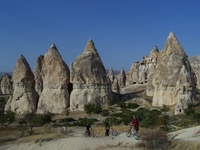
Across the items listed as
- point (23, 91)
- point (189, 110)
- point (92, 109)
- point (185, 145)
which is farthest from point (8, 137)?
point (23, 91)

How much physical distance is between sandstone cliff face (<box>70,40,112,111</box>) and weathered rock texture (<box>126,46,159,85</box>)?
1636cm

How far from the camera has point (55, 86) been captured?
1061 inches

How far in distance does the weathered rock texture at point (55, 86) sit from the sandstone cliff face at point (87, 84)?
0.94m

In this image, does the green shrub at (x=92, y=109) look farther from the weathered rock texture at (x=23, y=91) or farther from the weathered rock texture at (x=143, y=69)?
the weathered rock texture at (x=143, y=69)

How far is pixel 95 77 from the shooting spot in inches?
1038

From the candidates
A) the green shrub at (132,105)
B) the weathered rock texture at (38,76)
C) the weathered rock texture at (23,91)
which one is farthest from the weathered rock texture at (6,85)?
the green shrub at (132,105)

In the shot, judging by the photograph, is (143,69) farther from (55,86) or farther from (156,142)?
(156,142)

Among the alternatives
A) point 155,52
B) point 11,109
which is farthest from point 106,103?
point 155,52

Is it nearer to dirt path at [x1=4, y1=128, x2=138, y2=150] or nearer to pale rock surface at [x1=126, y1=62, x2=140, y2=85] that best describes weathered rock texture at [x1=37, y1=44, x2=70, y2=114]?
dirt path at [x1=4, y1=128, x2=138, y2=150]

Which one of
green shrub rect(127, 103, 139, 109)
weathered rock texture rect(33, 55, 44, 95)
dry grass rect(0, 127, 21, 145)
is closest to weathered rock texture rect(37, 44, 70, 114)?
green shrub rect(127, 103, 139, 109)

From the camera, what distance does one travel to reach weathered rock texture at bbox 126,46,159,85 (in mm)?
44625

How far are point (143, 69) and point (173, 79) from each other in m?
23.3

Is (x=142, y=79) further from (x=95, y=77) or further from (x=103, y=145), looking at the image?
(x=103, y=145)

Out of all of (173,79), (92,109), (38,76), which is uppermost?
(38,76)
